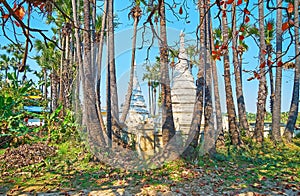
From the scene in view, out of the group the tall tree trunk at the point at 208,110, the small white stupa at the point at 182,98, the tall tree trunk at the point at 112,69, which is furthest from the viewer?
the small white stupa at the point at 182,98

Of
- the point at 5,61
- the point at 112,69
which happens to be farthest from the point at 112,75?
the point at 5,61

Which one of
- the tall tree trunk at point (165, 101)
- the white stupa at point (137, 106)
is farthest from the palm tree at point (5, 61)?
the tall tree trunk at point (165, 101)

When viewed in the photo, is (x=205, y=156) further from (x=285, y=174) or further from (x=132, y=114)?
(x=132, y=114)

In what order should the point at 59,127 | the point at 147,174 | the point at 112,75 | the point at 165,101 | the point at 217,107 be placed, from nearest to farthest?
the point at 147,174 < the point at 165,101 < the point at 112,75 < the point at 59,127 < the point at 217,107

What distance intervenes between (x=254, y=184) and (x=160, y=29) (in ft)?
15.2


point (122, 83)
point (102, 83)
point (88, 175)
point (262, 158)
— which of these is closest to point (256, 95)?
point (262, 158)

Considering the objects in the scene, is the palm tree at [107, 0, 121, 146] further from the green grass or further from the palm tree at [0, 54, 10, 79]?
the palm tree at [0, 54, 10, 79]

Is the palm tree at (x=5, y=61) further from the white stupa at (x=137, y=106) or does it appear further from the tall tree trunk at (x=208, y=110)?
the tall tree trunk at (x=208, y=110)

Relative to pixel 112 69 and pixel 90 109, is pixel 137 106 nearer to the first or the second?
pixel 112 69

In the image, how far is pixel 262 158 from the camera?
7988mm

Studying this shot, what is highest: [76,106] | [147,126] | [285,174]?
[76,106]

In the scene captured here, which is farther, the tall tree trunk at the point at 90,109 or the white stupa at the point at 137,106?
the white stupa at the point at 137,106

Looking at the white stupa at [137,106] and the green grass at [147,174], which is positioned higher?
the white stupa at [137,106]

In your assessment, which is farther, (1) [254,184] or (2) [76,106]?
(2) [76,106]
